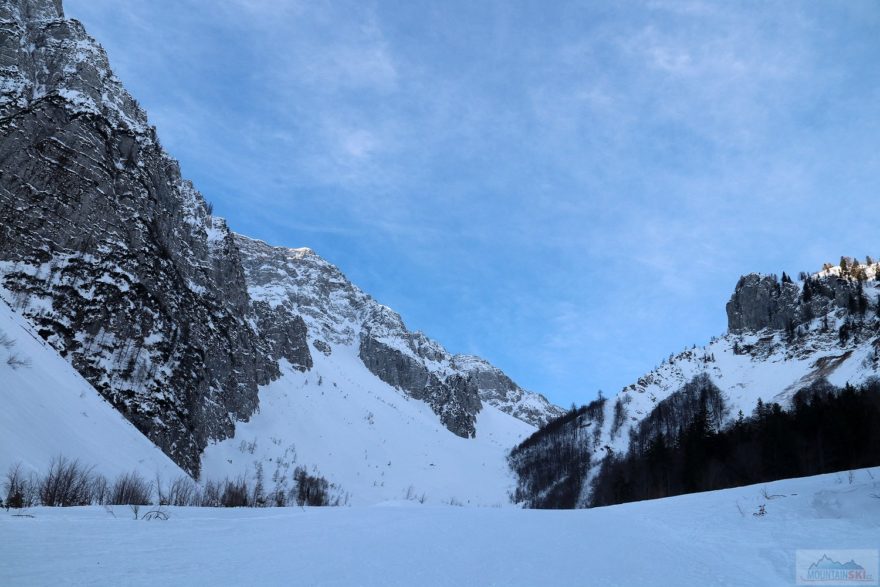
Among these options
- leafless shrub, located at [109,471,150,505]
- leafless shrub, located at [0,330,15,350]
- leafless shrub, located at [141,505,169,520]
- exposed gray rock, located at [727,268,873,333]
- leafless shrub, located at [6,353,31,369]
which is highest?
exposed gray rock, located at [727,268,873,333]

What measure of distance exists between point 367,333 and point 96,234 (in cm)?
11279

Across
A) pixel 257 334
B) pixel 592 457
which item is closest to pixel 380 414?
pixel 257 334

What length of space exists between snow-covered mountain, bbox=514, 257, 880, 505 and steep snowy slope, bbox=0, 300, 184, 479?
85.8 metres

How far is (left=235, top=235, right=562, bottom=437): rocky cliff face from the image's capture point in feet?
465

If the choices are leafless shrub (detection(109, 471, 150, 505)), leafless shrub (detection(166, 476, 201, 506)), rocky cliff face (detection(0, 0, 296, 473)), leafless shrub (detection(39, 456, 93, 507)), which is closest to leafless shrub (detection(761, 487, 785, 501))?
leafless shrub (detection(109, 471, 150, 505))

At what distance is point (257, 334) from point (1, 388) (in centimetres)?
6746

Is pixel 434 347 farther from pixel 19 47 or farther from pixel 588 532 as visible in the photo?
pixel 588 532

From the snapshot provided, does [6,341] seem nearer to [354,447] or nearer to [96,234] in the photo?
[96,234]

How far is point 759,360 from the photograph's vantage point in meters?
123

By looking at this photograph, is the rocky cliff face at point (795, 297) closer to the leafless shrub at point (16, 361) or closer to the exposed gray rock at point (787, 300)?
the exposed gray rock at point (787, 300)

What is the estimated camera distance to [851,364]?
86.3 m

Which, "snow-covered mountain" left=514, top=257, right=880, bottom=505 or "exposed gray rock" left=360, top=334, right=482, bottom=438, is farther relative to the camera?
"exposed gray rock" left=360, top=334, right=482, bottom=438

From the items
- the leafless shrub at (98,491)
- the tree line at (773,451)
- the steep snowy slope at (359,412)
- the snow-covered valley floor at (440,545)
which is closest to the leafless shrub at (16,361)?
the leafless shrub at (98,491)

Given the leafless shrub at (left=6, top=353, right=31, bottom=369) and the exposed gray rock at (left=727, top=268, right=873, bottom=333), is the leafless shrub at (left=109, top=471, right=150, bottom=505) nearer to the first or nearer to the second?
the leafless shrub at (left=6, top=353, right=31, bottom=369)
